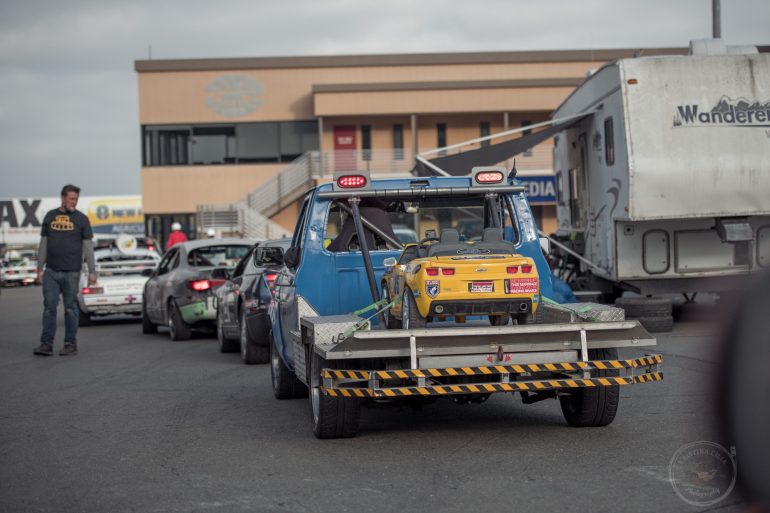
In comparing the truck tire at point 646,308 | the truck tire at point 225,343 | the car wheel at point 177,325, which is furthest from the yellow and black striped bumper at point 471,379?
the car wheel at point 177,325

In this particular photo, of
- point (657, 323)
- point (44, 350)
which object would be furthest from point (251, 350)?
point (657, 323)

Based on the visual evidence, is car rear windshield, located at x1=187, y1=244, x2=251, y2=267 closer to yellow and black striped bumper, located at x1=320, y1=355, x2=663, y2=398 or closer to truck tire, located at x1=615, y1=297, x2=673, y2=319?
truck tire, located at x1=615, y1=297, x2=673, y2=319

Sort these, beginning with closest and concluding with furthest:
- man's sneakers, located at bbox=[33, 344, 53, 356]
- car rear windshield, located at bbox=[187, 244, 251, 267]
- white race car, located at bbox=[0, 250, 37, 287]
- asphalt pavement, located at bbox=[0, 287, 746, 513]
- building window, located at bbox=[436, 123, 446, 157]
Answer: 1. asphalt pavement, located at bbox=[0, 287, 746, 513]
2. man's sneakers, located at bbox=[33, 344, 53, 356]
3. car rear windshield, located at bbox=[187, 244, 251, 267]
4. building window, located at bbox=[436, 123, 446, 157]
5. white race car, located at bbox=[0, 250, 37, 287]

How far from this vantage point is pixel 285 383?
9.75 m

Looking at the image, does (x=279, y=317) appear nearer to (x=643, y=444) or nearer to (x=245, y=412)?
(x=245, y=412)

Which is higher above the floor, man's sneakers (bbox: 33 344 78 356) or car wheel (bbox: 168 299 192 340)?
car wheel (bbox: 168 299 192 340)

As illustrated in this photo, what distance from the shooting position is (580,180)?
18.1 metres

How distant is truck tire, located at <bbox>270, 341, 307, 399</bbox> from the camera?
9.70 m

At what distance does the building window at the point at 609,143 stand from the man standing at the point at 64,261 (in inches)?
293

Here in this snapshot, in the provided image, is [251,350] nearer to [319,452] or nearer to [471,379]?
[319,452]

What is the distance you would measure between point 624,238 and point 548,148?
2925cm

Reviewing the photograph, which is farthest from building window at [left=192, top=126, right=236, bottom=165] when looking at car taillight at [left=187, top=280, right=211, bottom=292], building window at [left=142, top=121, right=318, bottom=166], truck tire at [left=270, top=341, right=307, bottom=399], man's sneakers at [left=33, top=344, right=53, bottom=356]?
truck tire at [left=270, top=341, right=307, bottom=399]

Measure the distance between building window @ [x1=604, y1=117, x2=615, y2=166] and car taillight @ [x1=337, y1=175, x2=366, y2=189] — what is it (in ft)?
25.3

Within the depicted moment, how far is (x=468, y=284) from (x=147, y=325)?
38.6ft
